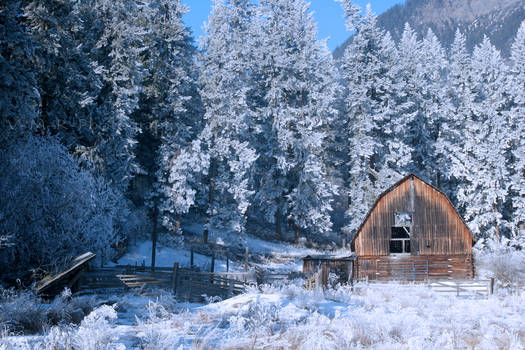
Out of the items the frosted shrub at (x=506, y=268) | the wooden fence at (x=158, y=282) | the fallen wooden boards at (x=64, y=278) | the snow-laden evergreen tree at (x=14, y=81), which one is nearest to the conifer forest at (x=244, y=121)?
the wooden fence at (x=158, y=282)

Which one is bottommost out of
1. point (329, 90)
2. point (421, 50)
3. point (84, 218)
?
point (84, 218)

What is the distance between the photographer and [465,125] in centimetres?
3834

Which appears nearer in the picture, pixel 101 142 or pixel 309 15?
pixel 101 142

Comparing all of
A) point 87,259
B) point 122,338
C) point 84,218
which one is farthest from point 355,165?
point 122,338

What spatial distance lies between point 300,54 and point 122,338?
3663 cm

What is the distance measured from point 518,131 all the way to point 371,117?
1153cm

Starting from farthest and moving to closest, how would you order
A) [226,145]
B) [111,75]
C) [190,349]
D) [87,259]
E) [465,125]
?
[465,125] < [226,145] < [111,75] < [87,259] < [190,349]

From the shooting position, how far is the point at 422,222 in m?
26.6

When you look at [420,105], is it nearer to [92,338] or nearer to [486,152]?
[486,152]

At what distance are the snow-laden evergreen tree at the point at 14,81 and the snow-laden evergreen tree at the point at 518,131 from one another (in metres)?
34.3

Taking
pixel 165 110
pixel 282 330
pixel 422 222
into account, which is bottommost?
pixel 282 330

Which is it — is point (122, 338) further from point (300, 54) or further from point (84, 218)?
point (300, 54)

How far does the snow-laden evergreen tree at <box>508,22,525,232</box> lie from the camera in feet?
115

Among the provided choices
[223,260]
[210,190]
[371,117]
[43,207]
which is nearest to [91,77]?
[43,207]
